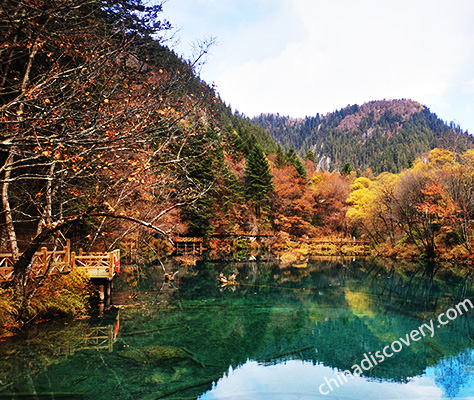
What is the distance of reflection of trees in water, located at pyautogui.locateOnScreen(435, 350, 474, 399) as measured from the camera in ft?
25.8

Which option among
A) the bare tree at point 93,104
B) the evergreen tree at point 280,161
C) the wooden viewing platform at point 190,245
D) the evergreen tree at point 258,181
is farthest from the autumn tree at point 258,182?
the bare tree at point 93,104

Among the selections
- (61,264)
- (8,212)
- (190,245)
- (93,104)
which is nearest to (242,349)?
(61,264)

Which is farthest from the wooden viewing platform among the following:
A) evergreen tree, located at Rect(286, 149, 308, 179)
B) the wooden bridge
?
the wooden bridge

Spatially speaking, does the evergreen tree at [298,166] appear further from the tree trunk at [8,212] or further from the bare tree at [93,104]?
the tree trunk at [8,212]

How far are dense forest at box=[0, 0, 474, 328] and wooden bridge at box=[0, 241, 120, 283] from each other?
1.28ft

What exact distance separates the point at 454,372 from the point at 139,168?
359 inches

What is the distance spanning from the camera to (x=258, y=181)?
4422cm

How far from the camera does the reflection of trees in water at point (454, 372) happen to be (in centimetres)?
788

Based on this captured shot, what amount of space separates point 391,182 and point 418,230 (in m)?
5.53

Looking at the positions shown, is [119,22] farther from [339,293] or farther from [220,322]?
[339,293]

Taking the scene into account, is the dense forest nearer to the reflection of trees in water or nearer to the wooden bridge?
the wooden bridge

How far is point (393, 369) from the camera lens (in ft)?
29.3

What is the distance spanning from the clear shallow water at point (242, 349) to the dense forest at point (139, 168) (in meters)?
2.72

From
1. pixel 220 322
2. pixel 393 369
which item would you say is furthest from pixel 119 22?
pixel 393 369
